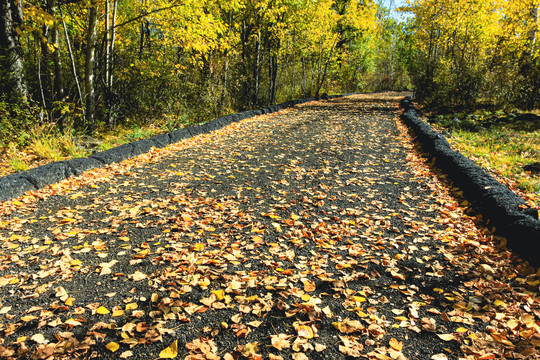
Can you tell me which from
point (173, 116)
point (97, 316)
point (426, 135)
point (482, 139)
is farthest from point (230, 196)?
point (482, 139)

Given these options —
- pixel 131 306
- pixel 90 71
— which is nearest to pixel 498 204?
pixel 131 306

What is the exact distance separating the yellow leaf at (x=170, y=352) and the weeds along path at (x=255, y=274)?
0.05ft

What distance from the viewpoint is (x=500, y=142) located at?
22.8 ft

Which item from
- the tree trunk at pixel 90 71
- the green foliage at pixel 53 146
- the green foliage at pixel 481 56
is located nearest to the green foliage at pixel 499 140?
the green foliage at pixel 481 56

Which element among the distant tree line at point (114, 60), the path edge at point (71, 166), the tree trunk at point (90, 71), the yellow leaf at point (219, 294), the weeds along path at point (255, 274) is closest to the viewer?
the weeds along path at point (255, 274)

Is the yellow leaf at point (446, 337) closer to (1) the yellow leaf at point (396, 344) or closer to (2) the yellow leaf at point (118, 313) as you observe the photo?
(1) the yellow leaf at point (396, 344)

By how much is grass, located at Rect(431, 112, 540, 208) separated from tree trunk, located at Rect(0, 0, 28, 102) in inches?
363

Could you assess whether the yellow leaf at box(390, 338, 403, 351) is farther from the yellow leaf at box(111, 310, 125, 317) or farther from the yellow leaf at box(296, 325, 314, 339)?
the yellow leaf at box(111, 310, 125, 317)

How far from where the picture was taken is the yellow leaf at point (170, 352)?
1.78 meters

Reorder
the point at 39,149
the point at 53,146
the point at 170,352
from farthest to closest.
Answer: the point at 53,146, the point at 39,149, the point at 170,352

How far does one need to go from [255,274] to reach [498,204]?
2.96m

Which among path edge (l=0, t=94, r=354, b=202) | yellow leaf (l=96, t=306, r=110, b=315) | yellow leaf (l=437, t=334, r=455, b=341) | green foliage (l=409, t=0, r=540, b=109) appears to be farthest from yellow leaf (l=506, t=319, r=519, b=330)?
green foliage (l=409, t=0, r=540, b=109)

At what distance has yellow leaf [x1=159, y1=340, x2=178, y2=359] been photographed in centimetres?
178

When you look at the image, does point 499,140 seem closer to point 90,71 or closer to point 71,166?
point 71,166
